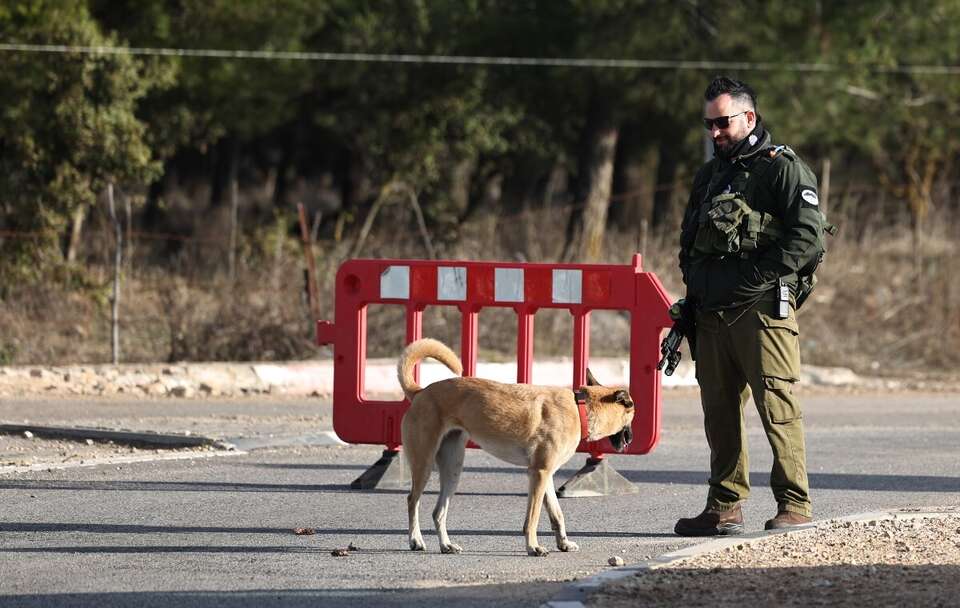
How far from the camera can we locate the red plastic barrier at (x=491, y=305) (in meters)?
9.12

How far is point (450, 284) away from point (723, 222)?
253cm

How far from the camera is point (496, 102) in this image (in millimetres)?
31625

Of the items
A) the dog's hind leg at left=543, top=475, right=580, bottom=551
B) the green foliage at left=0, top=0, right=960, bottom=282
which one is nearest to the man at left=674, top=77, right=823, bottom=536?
the dog's hind leg at left=543, top=475, right=580, bottom=551

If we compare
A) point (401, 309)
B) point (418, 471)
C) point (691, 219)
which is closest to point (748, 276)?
point (691, 219)

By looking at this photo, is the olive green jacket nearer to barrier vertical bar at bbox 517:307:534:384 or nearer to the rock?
barrier vertical bar at bbox 517:307:534:384

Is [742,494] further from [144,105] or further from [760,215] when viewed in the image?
→ [144,105]

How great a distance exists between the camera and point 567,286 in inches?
363

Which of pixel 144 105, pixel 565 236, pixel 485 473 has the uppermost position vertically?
pixel 144 105

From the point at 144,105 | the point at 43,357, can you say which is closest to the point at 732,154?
the point at 43,357

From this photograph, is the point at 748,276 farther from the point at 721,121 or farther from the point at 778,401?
the point at 721,121

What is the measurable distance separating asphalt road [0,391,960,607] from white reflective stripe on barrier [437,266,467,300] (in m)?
1.19

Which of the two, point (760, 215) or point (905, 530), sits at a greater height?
point (760, 215)

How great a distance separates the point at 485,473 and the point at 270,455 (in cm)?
165

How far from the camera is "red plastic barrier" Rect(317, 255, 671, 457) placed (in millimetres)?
9117
